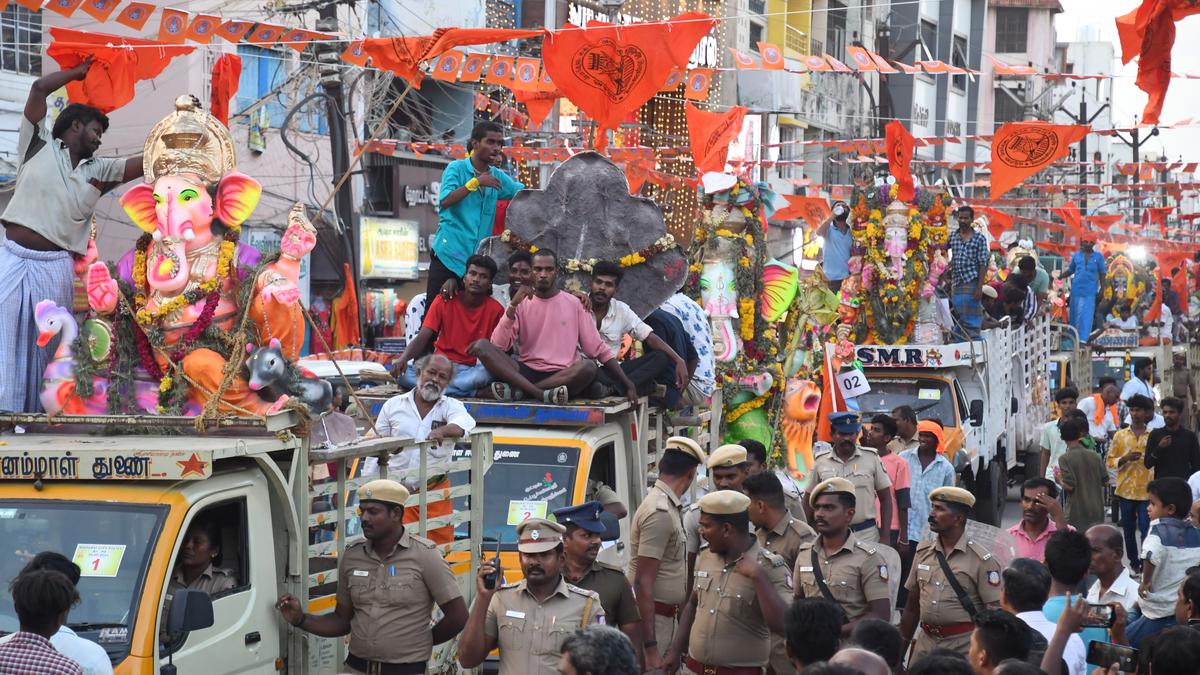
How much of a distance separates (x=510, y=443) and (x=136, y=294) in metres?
2.30

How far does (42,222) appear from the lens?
870 cm

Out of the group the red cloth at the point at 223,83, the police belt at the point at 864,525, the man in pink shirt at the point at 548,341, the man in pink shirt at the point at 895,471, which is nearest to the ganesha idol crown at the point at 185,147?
the red cloth at the point at 223,83

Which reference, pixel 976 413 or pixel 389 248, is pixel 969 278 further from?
pixel 389 248

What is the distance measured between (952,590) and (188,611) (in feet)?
11.9

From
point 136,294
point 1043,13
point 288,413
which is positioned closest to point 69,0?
point 136,294

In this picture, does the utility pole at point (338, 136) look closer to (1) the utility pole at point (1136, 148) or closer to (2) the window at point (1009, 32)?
(1) the utility pole at point (1136, 148)

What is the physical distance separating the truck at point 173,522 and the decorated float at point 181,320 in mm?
932

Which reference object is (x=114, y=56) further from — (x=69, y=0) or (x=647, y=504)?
(x=647, y=504)

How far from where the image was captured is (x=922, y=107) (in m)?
50.9

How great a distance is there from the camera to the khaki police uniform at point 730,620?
7.18m

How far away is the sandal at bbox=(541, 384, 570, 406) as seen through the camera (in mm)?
9922

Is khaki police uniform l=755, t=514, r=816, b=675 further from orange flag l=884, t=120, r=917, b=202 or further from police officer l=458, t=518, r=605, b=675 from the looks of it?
orange flag l=884, t=120, r=917, b=202

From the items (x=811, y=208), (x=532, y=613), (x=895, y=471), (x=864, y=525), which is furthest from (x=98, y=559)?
(x=811, y=208)

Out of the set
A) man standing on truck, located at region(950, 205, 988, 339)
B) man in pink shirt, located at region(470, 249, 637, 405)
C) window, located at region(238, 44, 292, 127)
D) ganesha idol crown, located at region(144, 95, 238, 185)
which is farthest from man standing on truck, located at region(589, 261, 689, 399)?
window, located at region(238, 44, 292, 127)
